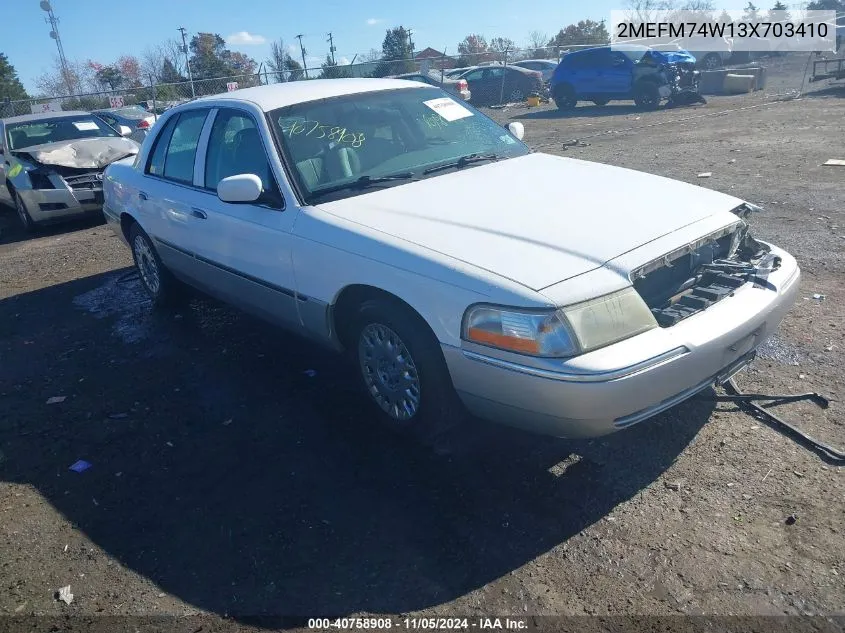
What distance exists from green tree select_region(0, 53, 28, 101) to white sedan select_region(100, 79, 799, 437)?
50.3 m

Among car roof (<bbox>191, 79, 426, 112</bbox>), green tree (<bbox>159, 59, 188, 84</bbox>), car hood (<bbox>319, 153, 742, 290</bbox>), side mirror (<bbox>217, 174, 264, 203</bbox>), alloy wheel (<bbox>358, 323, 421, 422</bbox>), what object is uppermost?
green tree (<bbox>159, 59, 188, 84</bbox>)

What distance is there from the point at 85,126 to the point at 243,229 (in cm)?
842

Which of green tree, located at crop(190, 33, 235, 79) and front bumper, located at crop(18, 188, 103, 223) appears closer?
front bumper, located at crop(18, 188, 103, 223)

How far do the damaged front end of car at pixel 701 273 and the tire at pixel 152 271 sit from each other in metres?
4.09

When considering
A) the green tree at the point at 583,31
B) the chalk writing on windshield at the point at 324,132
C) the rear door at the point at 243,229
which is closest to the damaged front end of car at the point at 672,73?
the chalk writing on windshield at the point at 324,132

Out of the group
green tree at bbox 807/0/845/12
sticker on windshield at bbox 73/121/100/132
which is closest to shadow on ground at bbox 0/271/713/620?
sticker on windshield at bbox 73/121/100/132

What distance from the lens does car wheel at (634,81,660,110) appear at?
62.7ft

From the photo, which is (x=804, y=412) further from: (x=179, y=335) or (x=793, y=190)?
(x=793, y=190)

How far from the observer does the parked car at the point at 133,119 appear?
50.0 feet

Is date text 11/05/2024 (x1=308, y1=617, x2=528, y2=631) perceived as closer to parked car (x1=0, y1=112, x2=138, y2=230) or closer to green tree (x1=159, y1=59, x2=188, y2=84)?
parked car (x1=0, y1=112, x2=138, y2=230)

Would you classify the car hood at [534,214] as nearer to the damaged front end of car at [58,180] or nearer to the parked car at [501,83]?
the damaged front end of car at [58,180]

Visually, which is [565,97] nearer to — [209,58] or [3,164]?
[3,164]

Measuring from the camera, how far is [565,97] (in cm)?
2172

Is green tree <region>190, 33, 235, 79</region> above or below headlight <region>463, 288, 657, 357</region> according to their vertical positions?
above
